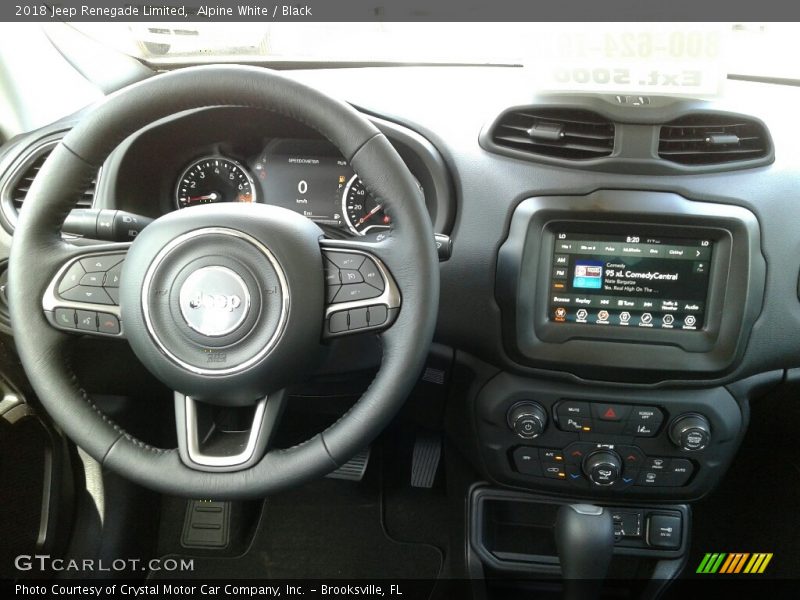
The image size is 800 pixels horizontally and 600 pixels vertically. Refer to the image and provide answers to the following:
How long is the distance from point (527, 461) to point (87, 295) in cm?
93

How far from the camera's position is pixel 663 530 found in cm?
159

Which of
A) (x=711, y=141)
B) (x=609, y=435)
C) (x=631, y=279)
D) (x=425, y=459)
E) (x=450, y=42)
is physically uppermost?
(x=450, y=42)

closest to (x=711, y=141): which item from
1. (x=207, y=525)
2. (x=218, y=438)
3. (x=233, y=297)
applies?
(x=233, y=297)

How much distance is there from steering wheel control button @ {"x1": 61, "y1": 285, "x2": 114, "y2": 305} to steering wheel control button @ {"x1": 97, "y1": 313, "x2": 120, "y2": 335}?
0.02 meters

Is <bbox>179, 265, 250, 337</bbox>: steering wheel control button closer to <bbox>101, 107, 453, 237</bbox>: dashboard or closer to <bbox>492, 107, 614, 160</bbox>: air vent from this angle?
<bbox>101, 107, 453, 237</bbox>: dashboard

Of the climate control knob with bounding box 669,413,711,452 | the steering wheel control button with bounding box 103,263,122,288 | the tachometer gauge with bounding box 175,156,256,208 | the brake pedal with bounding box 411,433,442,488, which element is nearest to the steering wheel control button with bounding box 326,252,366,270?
the steering wheel control button with bounding box 103,263,122,288

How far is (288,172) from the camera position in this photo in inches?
59.5

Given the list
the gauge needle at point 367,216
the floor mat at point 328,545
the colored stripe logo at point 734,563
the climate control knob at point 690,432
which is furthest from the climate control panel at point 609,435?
the floor mat at point 328,545

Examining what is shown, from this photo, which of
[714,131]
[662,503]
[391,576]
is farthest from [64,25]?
[662,503]

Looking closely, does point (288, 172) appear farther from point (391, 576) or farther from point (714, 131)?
point (391, 576)

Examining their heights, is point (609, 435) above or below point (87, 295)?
below

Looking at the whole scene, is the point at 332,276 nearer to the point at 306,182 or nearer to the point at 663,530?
the point at 306,182

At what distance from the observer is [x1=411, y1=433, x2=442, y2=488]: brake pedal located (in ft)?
6.15
